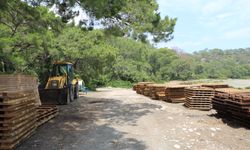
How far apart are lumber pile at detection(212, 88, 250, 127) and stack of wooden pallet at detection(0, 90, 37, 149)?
7.13 metres

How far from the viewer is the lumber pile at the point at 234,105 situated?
11453 mm

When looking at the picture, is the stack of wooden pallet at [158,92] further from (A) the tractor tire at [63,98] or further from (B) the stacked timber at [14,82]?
(B) the stacked timber at [14,82]

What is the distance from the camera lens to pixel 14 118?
7.94m

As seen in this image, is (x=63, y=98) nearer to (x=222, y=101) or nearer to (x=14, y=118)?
Answer: (x=222, y=101)

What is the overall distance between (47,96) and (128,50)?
51.2 metres

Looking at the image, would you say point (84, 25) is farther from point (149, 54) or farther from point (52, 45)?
point (149, 54)

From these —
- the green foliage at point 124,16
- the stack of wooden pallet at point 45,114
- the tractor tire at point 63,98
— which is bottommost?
the stack of wooden pallet at point 45,114

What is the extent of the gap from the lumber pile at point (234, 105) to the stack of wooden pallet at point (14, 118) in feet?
23.4

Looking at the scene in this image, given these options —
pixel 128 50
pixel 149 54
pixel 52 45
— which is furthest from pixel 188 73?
pixel 52 45

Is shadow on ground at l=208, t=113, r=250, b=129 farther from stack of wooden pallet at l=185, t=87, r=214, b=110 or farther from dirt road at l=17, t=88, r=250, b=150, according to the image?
stack of wooden pallet at l=185, t=87, r=214, b=110

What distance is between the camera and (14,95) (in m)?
8.14

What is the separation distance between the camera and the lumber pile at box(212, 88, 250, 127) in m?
11.5

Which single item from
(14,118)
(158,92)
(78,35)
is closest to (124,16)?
(158,92)

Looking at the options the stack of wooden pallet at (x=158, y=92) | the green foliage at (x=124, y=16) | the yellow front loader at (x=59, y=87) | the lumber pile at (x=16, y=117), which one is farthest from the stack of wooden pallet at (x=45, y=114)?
the stack of wooden pallet at (x=158, y=92)
